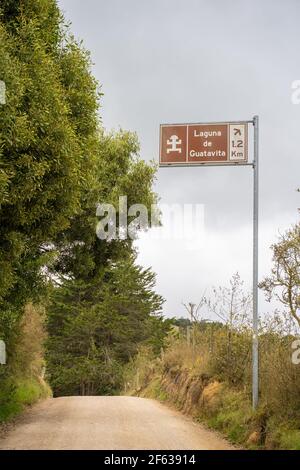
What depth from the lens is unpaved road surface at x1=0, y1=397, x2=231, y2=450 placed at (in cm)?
1184

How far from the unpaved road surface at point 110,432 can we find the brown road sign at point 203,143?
5.95m

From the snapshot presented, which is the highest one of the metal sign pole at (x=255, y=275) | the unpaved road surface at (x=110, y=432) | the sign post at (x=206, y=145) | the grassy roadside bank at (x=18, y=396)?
the sign post at (x=206, y=145)

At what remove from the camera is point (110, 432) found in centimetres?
1372

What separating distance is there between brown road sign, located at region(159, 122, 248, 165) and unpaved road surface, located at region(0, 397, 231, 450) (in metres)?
5.95

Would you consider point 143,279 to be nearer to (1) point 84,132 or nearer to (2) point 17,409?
(2) point 17,409

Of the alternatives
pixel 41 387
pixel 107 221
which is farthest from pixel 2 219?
pixel 41 387

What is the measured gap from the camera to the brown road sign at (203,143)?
47.0 feet

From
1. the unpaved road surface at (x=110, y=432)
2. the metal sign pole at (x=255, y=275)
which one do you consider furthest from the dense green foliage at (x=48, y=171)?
the metal sign pole at (x=255, y=275)

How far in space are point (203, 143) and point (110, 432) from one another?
21.8 feet

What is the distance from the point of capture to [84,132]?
41.0ft

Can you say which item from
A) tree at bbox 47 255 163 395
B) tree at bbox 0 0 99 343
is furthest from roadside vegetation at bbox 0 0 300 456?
tree at bbox 47 255 163 395

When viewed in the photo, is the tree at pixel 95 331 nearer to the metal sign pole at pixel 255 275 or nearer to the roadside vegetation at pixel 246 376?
the roadside vegetation at pixel 246 376

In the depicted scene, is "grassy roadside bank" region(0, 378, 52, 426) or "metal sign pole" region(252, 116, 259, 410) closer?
"metal sign pole" region(252, 116, 259, 410)

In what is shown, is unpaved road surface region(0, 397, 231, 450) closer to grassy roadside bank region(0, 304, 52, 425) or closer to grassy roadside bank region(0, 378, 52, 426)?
grassy roadside bank region(0, 378, 52, 426)
